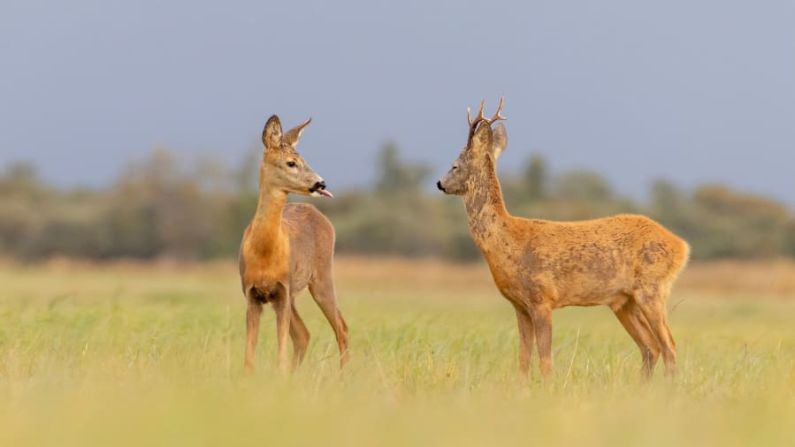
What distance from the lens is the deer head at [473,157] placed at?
10695mm

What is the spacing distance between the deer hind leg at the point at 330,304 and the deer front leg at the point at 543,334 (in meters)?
2.04

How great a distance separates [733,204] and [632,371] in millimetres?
50916

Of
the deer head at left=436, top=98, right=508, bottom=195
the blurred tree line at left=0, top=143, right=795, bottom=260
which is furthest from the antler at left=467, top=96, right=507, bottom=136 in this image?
the blurred tree line at left=0, top=143, right=795, bottom=260

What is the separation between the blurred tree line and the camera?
172ft

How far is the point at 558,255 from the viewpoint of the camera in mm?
10609

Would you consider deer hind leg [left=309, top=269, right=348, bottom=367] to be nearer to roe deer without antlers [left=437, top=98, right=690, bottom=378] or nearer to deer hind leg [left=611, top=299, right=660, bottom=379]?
roe deer without antlers [left=437, top=98, right=690, bottom=378]

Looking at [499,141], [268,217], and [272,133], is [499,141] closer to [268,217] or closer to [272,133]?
[272,133]

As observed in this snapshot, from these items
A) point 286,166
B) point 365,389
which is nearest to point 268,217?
point 286,166

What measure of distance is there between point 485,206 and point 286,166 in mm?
1737

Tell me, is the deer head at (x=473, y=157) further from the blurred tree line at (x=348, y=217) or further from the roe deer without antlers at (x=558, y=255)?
the blurred tree line at (x=348, y=217)

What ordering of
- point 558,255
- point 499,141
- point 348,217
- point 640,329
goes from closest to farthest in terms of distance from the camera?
point 558,255
point 499,141
point 640,329
point 348,217

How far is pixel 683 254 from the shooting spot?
436 inches

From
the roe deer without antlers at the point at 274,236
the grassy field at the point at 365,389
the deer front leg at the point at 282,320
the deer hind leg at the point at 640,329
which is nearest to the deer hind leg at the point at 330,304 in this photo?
the grassy field at the point at 365,389

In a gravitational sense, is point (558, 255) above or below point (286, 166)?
below
